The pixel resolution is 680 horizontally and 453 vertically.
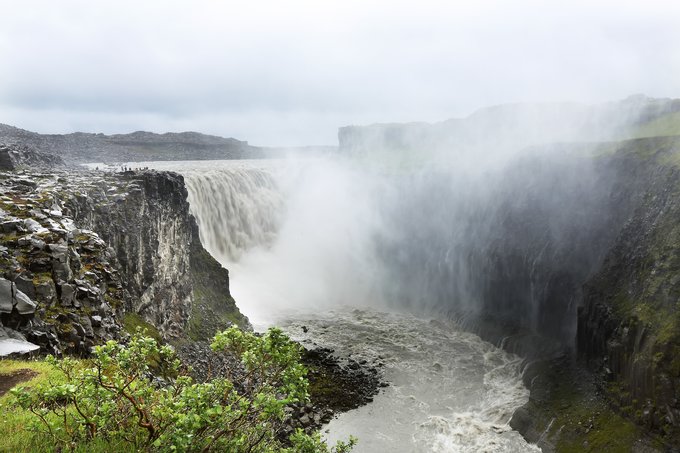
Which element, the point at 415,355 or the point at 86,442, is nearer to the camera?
the point at 86,442

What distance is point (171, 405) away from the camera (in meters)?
10.5

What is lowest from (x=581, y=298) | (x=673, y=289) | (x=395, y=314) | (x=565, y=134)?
(x=395, y=314)

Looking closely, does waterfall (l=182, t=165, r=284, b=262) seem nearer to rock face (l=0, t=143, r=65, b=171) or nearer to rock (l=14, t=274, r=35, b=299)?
rock face (l=0, t=143, r=65, b=171)

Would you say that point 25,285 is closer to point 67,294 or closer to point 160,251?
point 67,294

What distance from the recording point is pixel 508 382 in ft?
139

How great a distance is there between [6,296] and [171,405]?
1167 cm

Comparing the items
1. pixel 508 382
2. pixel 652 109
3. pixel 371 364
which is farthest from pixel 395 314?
pixel 652 109

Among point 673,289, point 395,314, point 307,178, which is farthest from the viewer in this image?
point 307,178

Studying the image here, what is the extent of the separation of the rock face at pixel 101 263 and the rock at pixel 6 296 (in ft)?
0.11

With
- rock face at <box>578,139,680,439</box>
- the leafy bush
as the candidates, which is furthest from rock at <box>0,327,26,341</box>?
rock face at <box>578,139,680,439</box>

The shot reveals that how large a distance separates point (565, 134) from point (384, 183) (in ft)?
105

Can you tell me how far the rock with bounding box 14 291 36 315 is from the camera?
18.2m

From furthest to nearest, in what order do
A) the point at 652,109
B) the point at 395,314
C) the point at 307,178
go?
the point at 307,178
the point at 652,109
the point at 395,314

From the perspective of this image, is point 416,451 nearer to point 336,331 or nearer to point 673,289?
point 673,289
